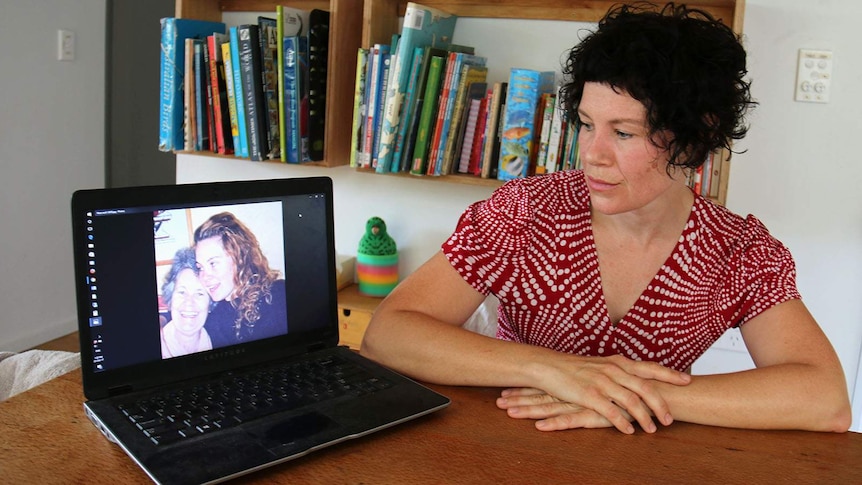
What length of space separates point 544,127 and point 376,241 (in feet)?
2.08

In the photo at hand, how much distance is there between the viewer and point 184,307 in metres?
0.96

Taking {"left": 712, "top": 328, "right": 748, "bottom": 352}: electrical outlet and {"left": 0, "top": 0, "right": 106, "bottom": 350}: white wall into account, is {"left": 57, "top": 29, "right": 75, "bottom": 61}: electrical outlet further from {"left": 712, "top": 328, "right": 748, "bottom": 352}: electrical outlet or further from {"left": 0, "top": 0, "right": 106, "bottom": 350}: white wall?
{"left": 712, "top": 328, "right": 748, "bottom": 352}: electrical outlet

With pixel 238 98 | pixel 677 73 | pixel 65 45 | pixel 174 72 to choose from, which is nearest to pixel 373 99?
pixel 238 98

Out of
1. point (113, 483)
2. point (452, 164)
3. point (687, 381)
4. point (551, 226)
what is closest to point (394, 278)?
point (452, 164)

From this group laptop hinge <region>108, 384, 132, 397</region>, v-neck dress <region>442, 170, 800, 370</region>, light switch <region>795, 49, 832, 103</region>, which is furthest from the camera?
light switch <region>795, 49, 832, 103</region>

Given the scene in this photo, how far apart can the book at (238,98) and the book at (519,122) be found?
759mm

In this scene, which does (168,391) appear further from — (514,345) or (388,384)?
(514,345)

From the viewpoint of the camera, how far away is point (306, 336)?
108 cm

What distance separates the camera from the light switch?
2.18 m

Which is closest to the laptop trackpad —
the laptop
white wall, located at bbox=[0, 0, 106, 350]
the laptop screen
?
the laptop

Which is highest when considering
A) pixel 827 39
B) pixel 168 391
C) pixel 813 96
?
pixel 827 39

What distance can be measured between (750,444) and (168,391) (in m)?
0.68

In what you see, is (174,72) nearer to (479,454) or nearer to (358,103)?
(358,103)

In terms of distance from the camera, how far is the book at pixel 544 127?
2.21m
